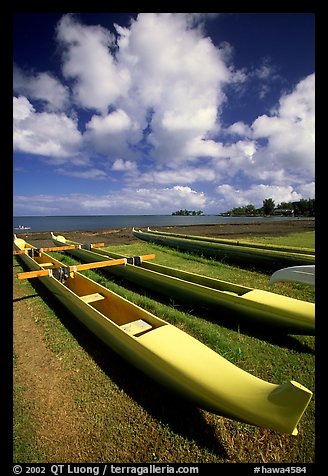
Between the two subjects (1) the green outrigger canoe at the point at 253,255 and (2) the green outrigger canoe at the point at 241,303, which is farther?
(1) the green outrigger canoe at the point at 253,255

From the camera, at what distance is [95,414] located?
2.29 meters

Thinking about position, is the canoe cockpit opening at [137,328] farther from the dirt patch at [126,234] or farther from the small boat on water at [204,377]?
the dirt patch at [126,234]

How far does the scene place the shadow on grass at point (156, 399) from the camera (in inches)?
79.6

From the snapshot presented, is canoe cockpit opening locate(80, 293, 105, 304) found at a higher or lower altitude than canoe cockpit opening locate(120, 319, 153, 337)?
higher

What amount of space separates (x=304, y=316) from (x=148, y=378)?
2.66 m

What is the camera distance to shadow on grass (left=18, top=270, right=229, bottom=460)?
2.02m

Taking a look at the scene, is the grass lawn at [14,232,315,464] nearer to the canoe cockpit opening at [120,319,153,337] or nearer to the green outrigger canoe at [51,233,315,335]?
the green outrigger canoe at [51,233,315,335]

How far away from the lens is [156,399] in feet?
7.95

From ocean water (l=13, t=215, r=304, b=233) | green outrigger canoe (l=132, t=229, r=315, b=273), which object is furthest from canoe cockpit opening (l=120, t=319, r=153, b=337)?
ocean water (l=13, t=215, r=304, b=233)

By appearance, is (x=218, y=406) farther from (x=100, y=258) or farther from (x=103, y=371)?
(x=100, y=258)

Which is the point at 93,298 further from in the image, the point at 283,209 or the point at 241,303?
the point at 283,209

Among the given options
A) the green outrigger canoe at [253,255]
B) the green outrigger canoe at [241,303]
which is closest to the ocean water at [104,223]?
the green outrigger canoe at [253,255]

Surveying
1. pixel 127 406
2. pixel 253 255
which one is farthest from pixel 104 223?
pixel 127 406
